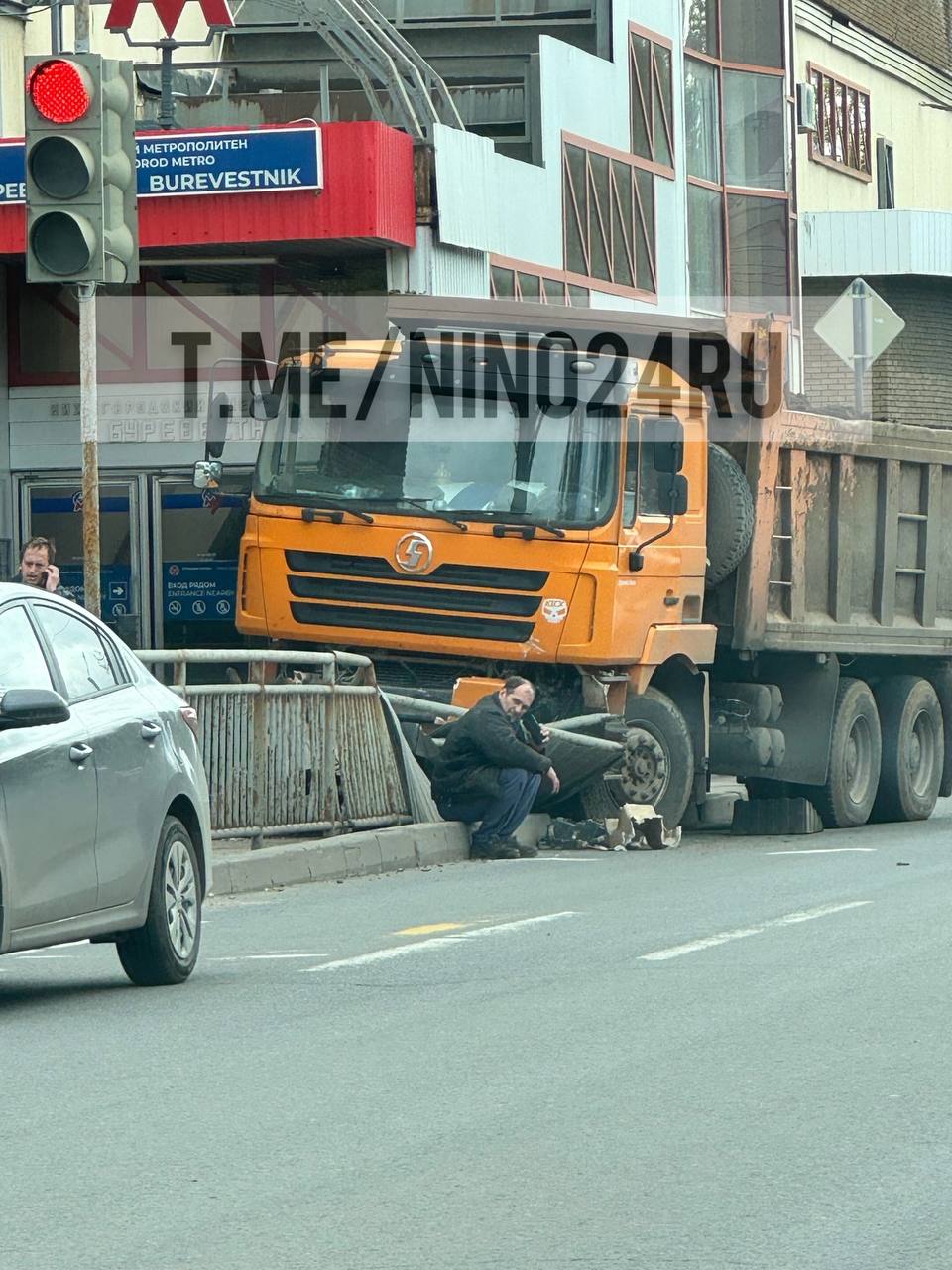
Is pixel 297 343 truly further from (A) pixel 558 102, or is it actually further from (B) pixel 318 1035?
(B) pixel 318 1035

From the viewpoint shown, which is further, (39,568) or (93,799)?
(39,568)

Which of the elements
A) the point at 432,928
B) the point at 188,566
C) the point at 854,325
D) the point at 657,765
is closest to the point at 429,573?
the point at 657,765

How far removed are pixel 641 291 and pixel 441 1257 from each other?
81.5ft

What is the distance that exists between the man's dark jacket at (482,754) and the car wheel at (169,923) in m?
6.51

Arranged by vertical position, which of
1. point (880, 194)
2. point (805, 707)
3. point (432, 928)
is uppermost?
point (880, 194)

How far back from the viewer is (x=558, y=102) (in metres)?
27.1

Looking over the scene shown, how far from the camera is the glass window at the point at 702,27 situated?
107 feet

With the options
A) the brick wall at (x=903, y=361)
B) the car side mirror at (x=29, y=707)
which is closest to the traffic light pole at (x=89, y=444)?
the car side mirror at (x=29, y=707)

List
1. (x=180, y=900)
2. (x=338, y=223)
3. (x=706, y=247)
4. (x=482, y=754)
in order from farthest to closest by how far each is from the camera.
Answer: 1. (x=706, y=247)
2. (x=338, y=223)
3. (x=482, y=754)
4. (x=180, y=900)

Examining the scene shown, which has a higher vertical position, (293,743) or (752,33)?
(752,33)

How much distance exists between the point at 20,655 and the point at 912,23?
3875 cm

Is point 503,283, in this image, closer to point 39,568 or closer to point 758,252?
point 758,252

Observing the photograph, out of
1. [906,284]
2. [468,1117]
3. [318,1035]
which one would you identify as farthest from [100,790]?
[906,284]

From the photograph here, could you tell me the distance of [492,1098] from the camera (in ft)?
23.5
